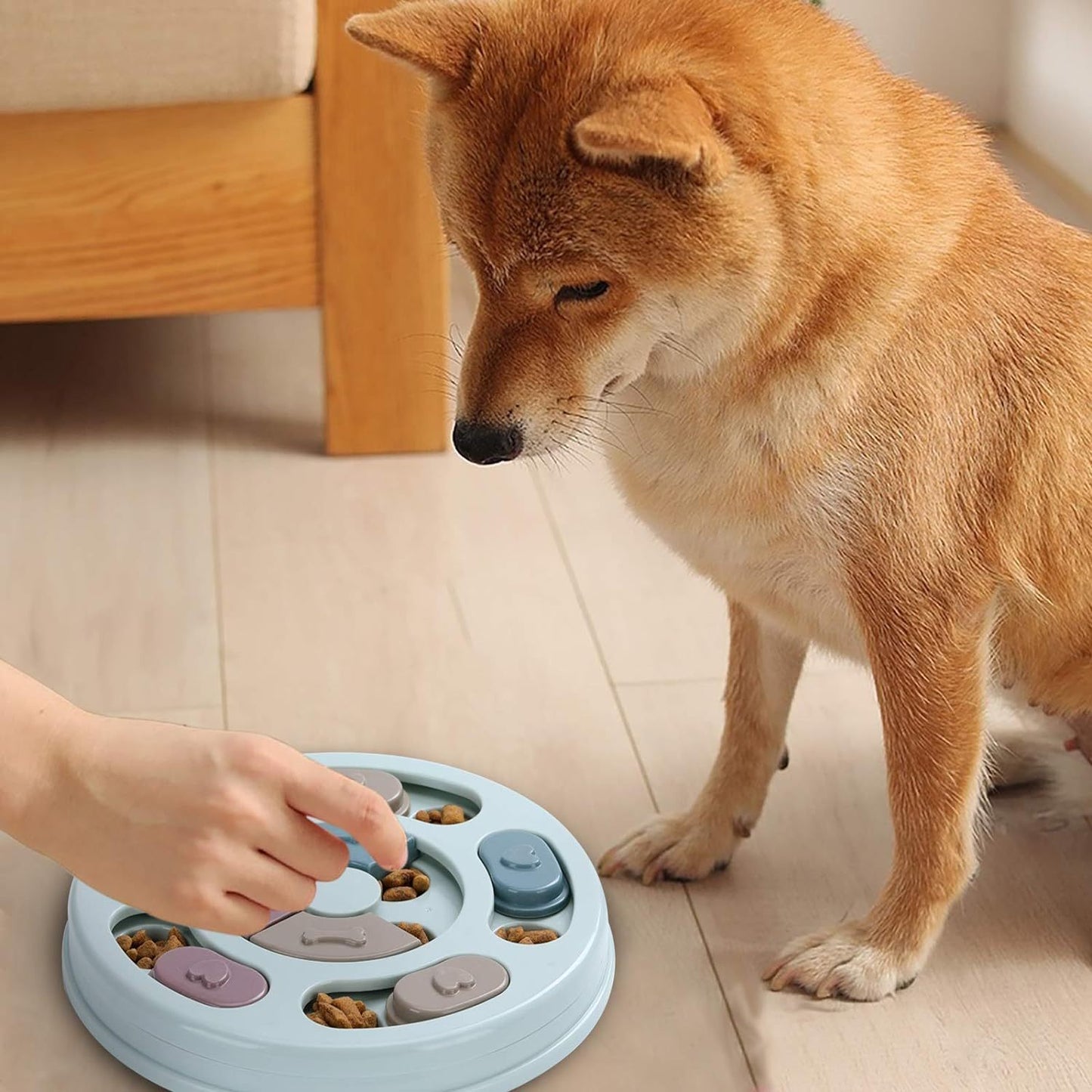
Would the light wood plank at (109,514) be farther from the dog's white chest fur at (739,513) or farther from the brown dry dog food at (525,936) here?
the dog's white chest fur at (739,513)

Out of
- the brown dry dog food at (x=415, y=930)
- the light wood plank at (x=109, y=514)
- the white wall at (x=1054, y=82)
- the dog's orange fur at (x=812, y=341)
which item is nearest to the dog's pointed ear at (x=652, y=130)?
the dog's orange fur at (x=812, y=341)

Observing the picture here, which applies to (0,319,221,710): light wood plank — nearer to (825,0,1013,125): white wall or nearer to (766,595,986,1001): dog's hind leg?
(766,595,986,1001): dog's hind leg

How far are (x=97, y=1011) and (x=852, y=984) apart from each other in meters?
0.53

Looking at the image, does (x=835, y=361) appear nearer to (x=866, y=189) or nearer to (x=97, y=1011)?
(x=866, y=189)

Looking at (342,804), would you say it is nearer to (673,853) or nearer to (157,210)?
(673,853)

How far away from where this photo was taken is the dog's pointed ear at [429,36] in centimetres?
101

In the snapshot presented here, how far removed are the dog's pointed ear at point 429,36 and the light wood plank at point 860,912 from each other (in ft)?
2.15

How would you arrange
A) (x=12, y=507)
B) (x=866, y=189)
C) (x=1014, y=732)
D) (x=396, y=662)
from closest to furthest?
(x=866, y=189) → (x=1014, y=732) → (x=396, y=662) → (x=12, y=507)

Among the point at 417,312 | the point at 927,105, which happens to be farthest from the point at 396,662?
the point at 927,105

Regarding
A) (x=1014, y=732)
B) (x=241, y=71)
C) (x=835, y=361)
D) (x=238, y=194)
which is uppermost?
(x=835, y=361)

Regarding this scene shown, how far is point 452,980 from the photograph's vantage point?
1085 mm

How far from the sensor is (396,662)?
1559 millimetres

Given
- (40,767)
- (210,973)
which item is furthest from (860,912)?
(40,767)

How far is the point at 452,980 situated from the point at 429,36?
619 mm
